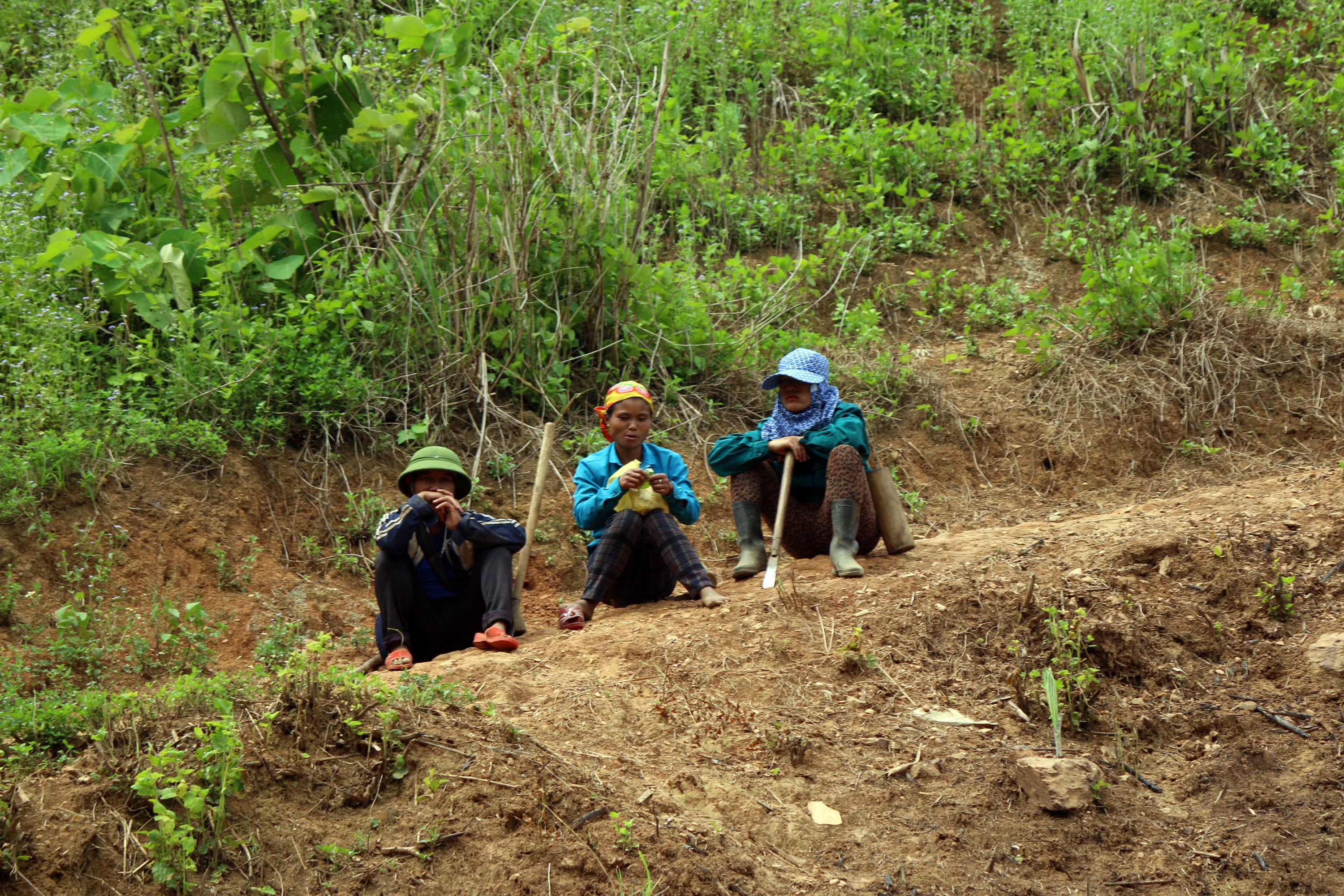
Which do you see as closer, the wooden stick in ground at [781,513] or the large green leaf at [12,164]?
the wooden stick in ground at [781,513]

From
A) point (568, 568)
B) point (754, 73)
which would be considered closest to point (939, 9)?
point (754, 73)

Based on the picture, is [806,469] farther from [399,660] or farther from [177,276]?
[177,276]

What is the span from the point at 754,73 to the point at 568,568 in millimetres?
5116

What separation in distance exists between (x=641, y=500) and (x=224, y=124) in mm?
2996

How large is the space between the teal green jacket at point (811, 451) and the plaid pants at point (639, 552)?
0.38 meters

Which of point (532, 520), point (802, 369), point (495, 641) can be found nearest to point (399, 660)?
point (495, 641)

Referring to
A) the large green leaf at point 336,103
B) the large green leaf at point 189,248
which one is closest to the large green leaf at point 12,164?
the large green leaf at point 189,248

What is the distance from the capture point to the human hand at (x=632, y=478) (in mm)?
4484

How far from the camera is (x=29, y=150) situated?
570 centimetres

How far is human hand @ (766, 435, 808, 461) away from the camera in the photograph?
4707 millimetres

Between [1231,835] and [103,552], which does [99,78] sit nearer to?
[103,552]

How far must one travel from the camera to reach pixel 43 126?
578 centimetres

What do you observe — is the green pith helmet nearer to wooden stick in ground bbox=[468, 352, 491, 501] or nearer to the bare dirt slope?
A: the bare dirt slope

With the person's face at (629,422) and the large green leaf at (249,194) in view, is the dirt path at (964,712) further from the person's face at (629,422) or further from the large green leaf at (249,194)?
the large green leaf at (249,194)
